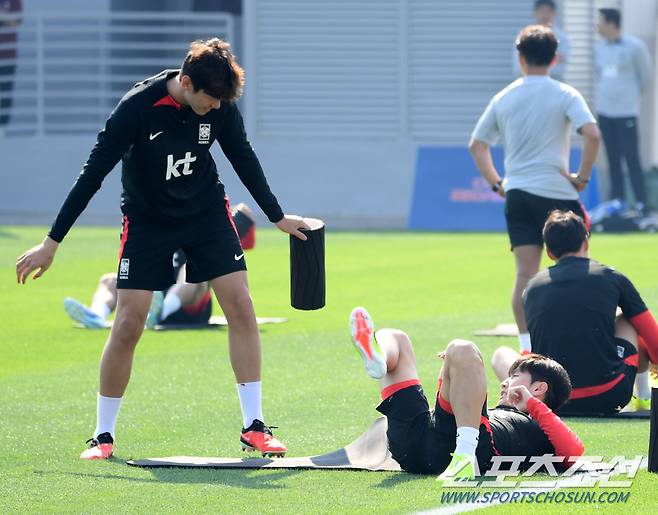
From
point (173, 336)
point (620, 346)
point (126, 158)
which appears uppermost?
point (126, 158)

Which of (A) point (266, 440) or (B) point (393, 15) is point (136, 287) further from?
(B) point (393, 15)

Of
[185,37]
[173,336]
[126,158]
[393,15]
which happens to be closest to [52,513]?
[126,158]

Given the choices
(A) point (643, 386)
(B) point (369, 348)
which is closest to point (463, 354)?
(B) point (369, 348)

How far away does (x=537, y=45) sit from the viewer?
1027cm

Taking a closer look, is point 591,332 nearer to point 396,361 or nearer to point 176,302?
point 396,361

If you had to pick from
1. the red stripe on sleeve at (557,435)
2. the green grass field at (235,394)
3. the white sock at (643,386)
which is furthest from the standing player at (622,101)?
the red stripe on sleeve at (557,435)

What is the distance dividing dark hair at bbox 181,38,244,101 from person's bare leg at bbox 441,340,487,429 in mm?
1612

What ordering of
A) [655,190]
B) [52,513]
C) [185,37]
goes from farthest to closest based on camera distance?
1. [185,37]
2. [655,190]
3. [52,513]

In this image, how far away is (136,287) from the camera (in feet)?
24.4

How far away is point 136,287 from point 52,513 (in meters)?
1.70

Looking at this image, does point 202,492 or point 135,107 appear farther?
point 135,107

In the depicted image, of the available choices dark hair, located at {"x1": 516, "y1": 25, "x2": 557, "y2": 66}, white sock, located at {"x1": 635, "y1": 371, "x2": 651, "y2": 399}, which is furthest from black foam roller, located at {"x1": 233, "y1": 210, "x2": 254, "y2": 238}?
white sock, located at {"x1": 635, "y1": 371, "x2": 651, "y2": 399}

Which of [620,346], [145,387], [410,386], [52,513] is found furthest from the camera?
[145,387]

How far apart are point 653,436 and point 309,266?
80.1 inches
